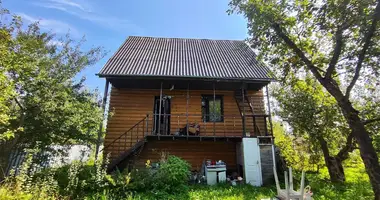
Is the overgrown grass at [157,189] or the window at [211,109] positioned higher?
the window at [211,109]

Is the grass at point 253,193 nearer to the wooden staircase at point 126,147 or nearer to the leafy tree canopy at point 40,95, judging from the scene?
the wooden staircase at point 126,147

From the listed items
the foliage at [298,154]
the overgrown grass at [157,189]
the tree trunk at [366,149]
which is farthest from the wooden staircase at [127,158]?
the tree trunk at [366,149]

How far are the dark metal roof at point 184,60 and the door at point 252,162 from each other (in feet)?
9.65

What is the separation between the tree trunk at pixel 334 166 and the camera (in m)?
9.02

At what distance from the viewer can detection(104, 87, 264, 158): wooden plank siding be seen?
10602mm

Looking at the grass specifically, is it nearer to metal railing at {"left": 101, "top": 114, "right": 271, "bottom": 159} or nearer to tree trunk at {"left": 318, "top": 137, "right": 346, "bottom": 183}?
tree trunk at {"left": 318, "top": 137, "right": 346, "bottom": 183}

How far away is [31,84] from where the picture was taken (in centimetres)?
676

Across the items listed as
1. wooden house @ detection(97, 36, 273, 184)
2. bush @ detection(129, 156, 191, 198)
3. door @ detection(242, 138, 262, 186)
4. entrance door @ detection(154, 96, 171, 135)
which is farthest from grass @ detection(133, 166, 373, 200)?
entrance door @ detection(154, 96, 171, 135)

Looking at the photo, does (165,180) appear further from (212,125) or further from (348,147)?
(348,147)

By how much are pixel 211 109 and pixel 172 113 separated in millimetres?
2115

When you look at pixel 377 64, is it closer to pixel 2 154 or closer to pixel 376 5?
pixel 376 5

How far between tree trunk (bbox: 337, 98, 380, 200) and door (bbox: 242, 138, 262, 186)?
150 inches

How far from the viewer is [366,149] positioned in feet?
17.5

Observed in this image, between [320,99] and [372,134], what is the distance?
7.65ft
